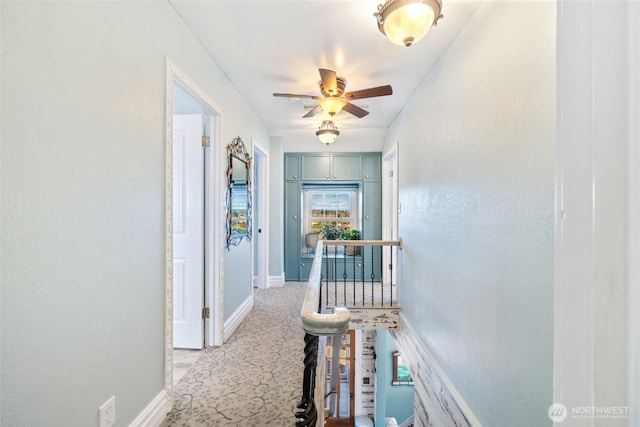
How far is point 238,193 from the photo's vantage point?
10.8 feet

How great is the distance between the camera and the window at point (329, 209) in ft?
19.0

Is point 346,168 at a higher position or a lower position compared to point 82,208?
higher

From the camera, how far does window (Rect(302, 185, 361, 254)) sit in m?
5.78

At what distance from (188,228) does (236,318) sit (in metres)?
1.14

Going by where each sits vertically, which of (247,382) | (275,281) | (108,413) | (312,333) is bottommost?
(247,382)

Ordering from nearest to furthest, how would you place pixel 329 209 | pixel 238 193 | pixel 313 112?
pixel 313 112, pixel 238 193, pixel 329 209

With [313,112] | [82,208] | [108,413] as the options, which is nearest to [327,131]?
[313,112]

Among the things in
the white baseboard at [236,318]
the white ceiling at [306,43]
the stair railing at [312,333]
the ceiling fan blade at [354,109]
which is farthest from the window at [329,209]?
the stair railing at [312,333]

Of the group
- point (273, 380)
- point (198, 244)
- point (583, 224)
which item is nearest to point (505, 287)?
point (583, 224)

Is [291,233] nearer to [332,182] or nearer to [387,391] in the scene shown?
[332,182]

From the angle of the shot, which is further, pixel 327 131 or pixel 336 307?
pixel 327 131

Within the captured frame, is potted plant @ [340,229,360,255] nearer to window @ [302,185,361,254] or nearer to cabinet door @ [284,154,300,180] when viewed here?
window @ [302,185,361,254]

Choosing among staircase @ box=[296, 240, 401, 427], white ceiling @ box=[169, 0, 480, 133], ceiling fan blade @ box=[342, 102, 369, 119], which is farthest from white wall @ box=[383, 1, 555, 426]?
staircase @ box=[296, 240, 401, 427]

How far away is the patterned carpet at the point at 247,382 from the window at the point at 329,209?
2.78m
